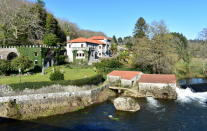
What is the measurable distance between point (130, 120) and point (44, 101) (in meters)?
12.1

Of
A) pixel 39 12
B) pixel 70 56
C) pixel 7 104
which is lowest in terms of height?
pixel 7 104

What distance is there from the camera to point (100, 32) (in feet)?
385

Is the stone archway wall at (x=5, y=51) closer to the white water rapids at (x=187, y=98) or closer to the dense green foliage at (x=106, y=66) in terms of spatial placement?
the dense green foliage at (x=106, y=66)

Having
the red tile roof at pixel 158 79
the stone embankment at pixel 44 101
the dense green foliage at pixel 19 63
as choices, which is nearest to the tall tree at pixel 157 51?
the red tile roof at pixel 158 79

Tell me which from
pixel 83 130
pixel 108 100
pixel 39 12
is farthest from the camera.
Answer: pixel 39 12

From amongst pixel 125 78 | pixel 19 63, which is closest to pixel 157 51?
pixel 125 78

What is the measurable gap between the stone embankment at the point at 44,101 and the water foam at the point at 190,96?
600 inches

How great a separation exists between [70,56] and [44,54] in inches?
475

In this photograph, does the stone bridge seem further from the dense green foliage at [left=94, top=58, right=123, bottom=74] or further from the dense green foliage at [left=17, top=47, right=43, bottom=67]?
the dense green foliage at [left=17, top=47, right=43, bottom=67]

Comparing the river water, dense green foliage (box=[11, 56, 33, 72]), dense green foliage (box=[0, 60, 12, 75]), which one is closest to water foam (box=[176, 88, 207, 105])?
the river water

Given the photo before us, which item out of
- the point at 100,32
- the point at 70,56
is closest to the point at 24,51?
the point at 70,56

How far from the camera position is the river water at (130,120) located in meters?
20.7

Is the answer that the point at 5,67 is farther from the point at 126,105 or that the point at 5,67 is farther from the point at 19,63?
the point at 126,105

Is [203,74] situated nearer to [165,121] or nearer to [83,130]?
[165,121]
